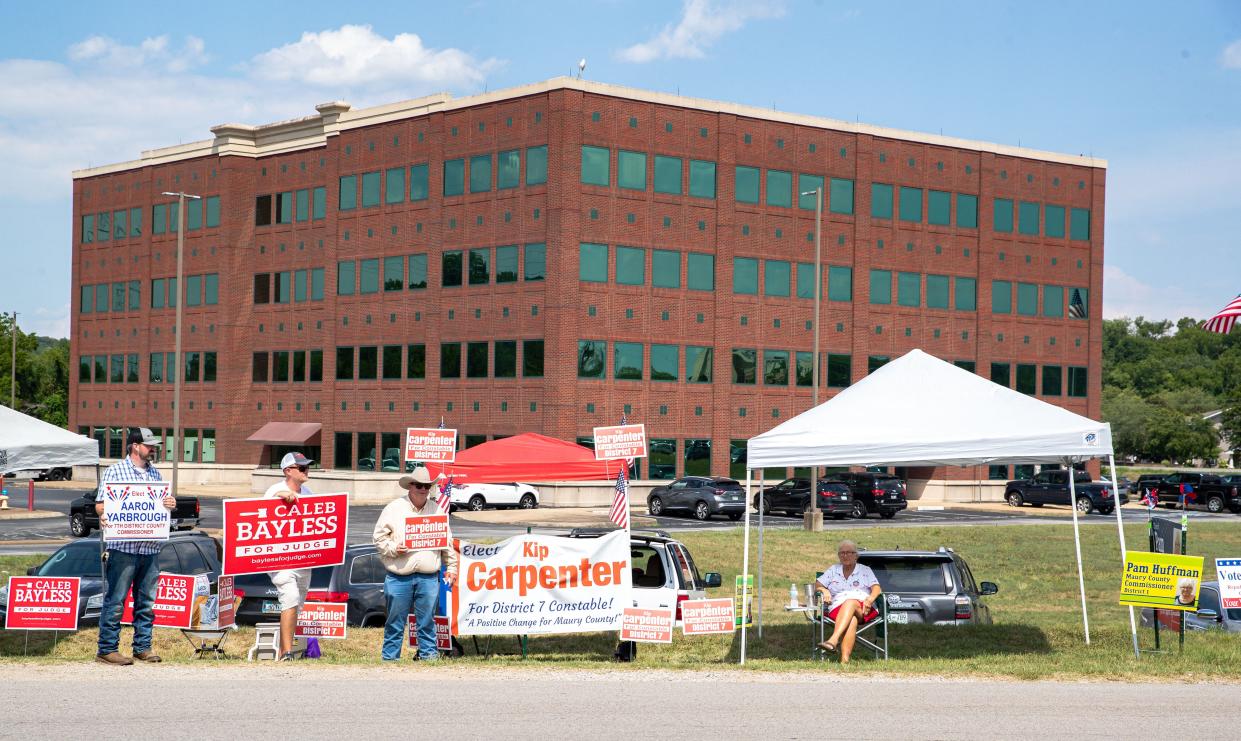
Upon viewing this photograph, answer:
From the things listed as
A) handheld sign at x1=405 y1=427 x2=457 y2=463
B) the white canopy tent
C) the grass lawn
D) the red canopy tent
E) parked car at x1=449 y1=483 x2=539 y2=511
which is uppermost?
the white canopy tent

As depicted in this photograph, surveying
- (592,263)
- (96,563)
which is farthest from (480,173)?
(96,563)

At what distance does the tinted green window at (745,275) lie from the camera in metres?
56.1

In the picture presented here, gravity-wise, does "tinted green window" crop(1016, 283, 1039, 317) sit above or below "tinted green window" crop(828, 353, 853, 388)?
above

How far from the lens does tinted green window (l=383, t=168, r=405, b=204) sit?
5791 cm

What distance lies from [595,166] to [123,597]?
41516 mm

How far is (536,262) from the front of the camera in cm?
5288

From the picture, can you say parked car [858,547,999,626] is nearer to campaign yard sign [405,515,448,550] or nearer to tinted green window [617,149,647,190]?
campaign yard sign [405,515,448,550]

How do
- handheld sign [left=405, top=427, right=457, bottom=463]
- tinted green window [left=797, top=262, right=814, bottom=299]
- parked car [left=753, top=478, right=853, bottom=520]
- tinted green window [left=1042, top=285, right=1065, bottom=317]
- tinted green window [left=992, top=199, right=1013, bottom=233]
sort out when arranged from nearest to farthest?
handheld sign [left=405, top=427, right=457, bottom=463], parked car [left=753, top=478, right=853, bottom=520], tinted green window [left=797, top=262, right=814, bottom=299], tinted green window [left=992, top=199, right=1013, bottom=233], tinted green window [left=1042, top=285, right=1065, bottom=317]

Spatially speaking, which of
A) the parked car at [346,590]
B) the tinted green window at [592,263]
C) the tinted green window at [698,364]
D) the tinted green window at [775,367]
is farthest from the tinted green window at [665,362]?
the parked car at [346,590]

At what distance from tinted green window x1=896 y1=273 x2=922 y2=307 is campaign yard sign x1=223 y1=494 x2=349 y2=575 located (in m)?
49.5

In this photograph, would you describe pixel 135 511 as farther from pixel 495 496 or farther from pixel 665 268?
pixel 665 268

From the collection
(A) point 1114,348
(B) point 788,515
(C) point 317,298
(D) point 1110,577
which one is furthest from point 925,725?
(A) point 1114,348

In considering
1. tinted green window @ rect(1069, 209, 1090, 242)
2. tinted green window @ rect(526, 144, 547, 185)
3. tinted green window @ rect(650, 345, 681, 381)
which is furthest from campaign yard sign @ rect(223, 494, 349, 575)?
tinted green window @ rect(1069, 209, 1090, 242)

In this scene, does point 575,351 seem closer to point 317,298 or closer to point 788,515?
point 788,515
